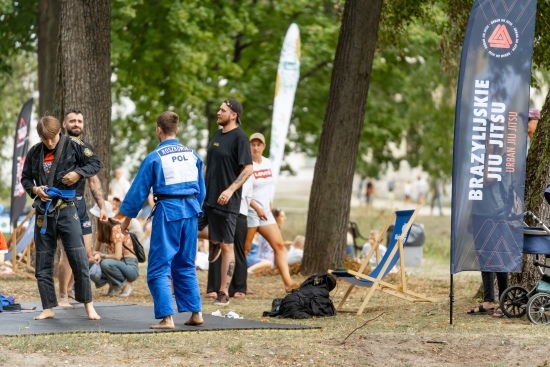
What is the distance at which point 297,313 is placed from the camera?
11.5 metres

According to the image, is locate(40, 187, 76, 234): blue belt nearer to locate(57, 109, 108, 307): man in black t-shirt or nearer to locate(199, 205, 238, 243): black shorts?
locate(57, 109, 108, 307): man in black t-shirt

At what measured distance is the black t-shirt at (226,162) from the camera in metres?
12.9

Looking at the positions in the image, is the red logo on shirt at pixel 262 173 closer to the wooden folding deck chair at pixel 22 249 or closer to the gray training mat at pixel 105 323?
the gray training mat at pixel 105 323

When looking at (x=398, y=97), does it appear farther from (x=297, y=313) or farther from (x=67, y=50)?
(x=297, y=313)

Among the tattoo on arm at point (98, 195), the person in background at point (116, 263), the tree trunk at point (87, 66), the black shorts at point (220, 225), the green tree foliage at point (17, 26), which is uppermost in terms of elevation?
the green tree foliage at point (17, 26)

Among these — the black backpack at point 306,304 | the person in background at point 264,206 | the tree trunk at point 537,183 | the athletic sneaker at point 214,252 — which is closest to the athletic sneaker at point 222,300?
the athletic sneaker at point 214,252

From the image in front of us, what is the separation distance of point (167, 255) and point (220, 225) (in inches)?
124

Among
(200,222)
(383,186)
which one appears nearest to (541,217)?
(200,222)

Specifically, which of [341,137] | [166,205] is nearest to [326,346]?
[166,205]

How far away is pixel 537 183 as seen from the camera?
1224 centimetres

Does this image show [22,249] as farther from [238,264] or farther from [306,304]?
[306,304]

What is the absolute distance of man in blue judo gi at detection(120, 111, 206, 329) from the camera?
32.2ft

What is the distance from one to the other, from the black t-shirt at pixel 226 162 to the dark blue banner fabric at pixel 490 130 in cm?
308

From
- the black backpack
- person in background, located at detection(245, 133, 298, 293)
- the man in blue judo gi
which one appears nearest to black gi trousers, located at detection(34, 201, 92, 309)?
the man in blue judo gi
